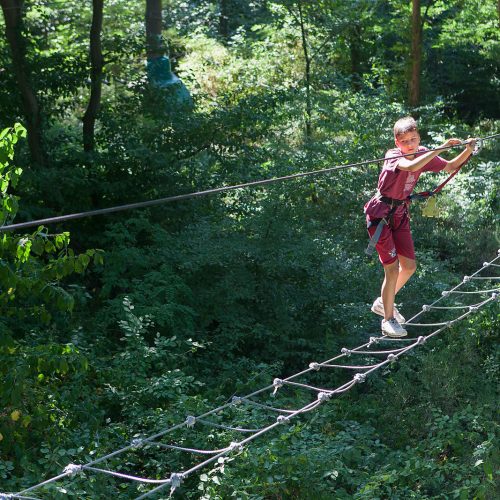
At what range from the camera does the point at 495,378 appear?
8320 mm

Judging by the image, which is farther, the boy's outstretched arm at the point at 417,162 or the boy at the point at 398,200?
the boy at the point at 398,200

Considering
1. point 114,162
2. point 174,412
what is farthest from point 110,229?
point 174,412

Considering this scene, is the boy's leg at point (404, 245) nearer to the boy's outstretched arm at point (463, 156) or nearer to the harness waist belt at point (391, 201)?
the harness waist belt at point (391, 201)

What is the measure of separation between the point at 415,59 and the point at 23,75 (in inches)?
246

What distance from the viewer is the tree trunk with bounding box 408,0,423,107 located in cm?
1326

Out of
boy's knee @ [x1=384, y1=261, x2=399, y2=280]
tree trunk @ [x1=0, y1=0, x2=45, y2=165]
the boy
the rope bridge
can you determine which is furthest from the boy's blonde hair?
tree trunk @ [x1=0, y1=0, x2=45, y2=165]

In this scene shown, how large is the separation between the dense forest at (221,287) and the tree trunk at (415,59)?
2.64ft

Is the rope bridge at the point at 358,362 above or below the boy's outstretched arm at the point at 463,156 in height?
below

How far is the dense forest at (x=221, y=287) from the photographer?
20.4ft

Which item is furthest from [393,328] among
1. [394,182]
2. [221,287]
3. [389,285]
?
[221,287]

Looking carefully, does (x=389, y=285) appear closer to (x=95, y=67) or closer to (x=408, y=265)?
(x=408, y=265)

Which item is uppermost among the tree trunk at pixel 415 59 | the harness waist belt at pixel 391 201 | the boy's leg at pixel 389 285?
the tree trunk at pixel 415 59

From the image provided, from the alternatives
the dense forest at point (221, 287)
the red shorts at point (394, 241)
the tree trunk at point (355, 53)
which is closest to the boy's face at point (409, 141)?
the red shorts at point (394, 241)

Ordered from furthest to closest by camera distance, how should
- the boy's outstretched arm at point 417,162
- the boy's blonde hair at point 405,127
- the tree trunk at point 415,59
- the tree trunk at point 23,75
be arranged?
the tree trunk at point 415,59 < the tree trunk at point 23,75 < the boy's blonde hair at point 405,127 < the boy's outstretched arm at point 417,162
